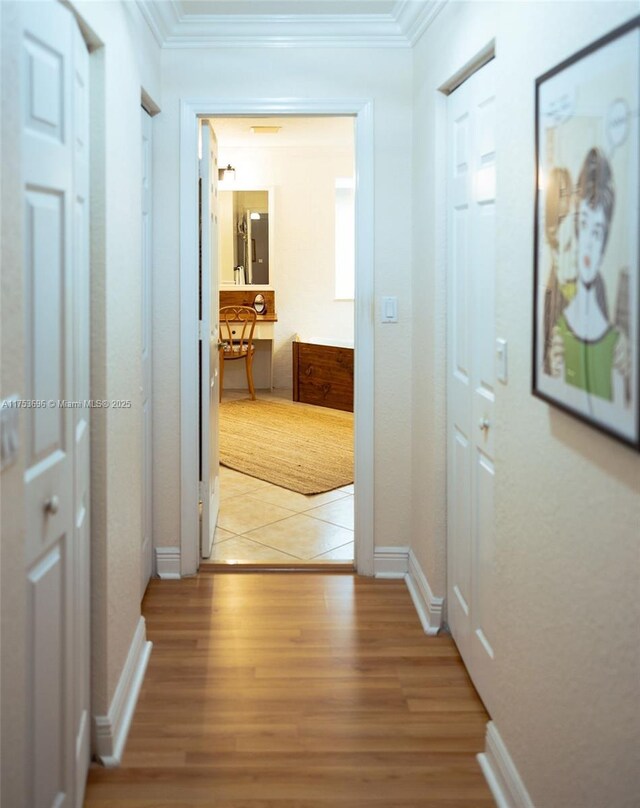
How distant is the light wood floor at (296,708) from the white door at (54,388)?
34 centimetres

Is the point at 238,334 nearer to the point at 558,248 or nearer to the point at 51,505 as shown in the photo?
the point at 51,505

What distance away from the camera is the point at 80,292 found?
2.24 meters

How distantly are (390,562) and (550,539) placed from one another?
2.09 m

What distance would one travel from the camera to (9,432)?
5.13 feet

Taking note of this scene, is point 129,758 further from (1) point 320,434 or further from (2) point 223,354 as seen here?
(2) point 223,354

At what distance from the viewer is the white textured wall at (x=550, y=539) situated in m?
1.53

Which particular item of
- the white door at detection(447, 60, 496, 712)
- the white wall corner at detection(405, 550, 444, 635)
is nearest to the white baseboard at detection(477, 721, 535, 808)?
the white door at detection(447, 60, 496, 712)

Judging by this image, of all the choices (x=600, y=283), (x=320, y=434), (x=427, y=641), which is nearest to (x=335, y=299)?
(x=320, y=434)

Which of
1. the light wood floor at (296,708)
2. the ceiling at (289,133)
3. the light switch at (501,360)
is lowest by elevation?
the light wood floor at (296,708)

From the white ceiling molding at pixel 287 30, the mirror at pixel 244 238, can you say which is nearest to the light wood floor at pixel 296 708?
the white ceiling molding at pixel 287 30

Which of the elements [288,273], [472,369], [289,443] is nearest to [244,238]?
[288,273]

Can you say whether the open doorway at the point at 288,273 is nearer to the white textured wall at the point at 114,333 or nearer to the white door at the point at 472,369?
the white door at the point at 472,369

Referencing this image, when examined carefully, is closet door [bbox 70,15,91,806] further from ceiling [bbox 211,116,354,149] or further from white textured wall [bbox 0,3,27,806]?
ceiling [bbox 211,116,354,149]

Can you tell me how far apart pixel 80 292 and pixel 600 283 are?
51.6 inches
